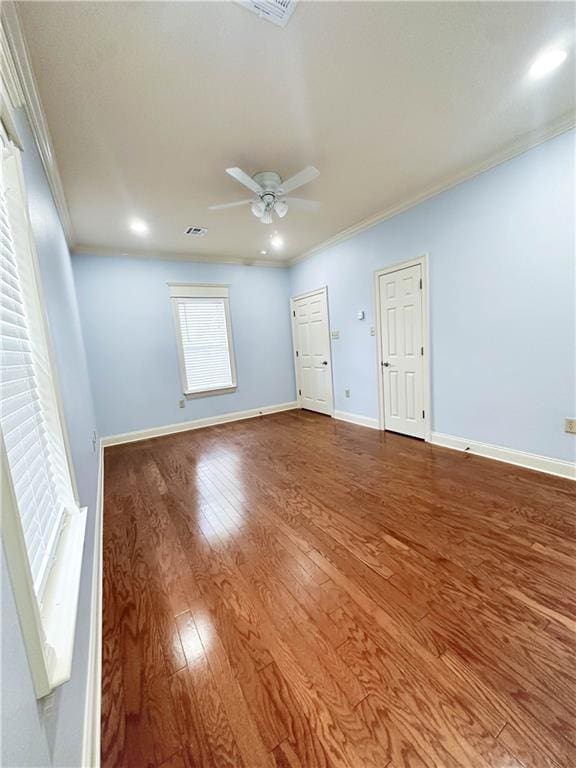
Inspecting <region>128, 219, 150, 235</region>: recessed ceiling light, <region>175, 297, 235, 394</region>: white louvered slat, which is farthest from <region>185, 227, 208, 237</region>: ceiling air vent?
<region>175, 297, 235, 394</region>: white louvered slat

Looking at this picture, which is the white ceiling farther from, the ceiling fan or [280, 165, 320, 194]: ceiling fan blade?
[280, 165, 320, 194]: ceiling fan blade

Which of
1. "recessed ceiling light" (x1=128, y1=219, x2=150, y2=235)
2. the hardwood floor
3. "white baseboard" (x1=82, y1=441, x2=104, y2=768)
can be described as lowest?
the hardwood floor

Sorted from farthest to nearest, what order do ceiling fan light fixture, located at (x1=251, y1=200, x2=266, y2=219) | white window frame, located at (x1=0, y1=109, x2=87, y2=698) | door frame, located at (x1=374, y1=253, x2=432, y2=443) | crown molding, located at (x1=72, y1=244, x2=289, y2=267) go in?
crown molding, located at (x1=72, y1=244, x2=289, y2=267)
door frame, located at (x1=374, y1=253, x2=432, y2=443)
ceiling fan light fixture, located at (x1=251, y1=200, x2=266, y2=219)
white window frame, located at (x1=0, y1=109, x2=87, y2=698)

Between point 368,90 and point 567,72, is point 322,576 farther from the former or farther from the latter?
point 567,72

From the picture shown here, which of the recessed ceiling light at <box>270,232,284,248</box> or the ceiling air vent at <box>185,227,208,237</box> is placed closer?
the ceiling air vent at <box>185,227,208,237</box>

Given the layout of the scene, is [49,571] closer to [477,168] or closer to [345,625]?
[345,625]

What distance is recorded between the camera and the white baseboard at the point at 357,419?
4.18 meters

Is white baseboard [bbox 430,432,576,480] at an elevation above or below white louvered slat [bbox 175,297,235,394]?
below

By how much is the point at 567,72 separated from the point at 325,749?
3542mm

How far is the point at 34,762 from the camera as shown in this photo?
1.82 ft

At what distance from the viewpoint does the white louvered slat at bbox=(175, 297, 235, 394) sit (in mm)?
4727

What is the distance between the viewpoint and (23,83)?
151 centimetres

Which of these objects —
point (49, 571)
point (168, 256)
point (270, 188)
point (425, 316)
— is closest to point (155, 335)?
point (168, 256)

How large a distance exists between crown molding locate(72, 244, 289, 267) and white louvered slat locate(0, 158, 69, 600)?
139 inches
